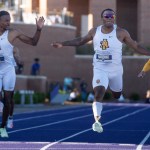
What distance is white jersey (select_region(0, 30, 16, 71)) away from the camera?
46.8 ft

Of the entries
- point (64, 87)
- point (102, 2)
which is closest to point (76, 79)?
point (64, 87)

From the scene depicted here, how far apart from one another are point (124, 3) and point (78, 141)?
175 feet

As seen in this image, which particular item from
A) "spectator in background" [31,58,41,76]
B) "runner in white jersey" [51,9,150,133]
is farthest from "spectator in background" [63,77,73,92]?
"runner in white jersey" [51,9,150,133]

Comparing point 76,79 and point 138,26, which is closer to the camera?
point 76,79

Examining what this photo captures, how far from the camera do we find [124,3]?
67.1 m

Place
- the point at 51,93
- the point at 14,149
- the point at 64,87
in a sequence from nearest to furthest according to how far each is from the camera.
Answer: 1. the point at 14,149
2. the point at 51,93
3. the point at 64,87

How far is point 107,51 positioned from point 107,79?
0.55 m

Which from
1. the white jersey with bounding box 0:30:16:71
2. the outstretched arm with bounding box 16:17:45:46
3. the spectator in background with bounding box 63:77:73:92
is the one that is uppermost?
the outstretched arm with bounding box 16:17:45:46

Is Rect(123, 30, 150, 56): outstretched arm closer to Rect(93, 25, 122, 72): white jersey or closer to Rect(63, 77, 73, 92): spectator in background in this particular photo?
Rect(93, 25, 122, 72): white jersey

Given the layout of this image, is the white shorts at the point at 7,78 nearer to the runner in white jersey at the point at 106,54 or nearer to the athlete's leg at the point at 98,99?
the runner in white jersey at the point at 106,54

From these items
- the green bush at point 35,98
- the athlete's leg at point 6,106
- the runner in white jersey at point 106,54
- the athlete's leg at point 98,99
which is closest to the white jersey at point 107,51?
the runner in white jersey at point 106,54

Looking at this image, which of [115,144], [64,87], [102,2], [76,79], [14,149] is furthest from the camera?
[102,2]

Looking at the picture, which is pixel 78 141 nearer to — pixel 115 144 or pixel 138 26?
pixel 115 144

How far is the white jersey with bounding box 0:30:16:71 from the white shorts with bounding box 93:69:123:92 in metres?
1.64
